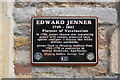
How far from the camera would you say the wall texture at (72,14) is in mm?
2779

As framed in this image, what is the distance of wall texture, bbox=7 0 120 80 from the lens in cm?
278

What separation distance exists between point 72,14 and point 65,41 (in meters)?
0.28

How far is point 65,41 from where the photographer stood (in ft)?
8.98

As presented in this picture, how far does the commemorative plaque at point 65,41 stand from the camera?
2.74 m

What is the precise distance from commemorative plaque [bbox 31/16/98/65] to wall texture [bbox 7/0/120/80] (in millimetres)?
67

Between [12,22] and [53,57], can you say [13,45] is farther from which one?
[53,57]

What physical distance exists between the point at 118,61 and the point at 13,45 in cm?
105

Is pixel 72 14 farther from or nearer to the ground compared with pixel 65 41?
farther from the ground

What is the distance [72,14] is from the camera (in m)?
2.79

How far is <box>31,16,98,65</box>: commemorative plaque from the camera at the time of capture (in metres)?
2.74

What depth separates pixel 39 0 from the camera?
2.81 meters

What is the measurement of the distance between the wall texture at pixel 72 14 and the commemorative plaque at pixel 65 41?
0.07 metres

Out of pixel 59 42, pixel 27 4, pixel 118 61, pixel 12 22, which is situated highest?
pixel 27 4

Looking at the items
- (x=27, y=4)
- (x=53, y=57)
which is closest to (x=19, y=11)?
(x=27, y=4)
